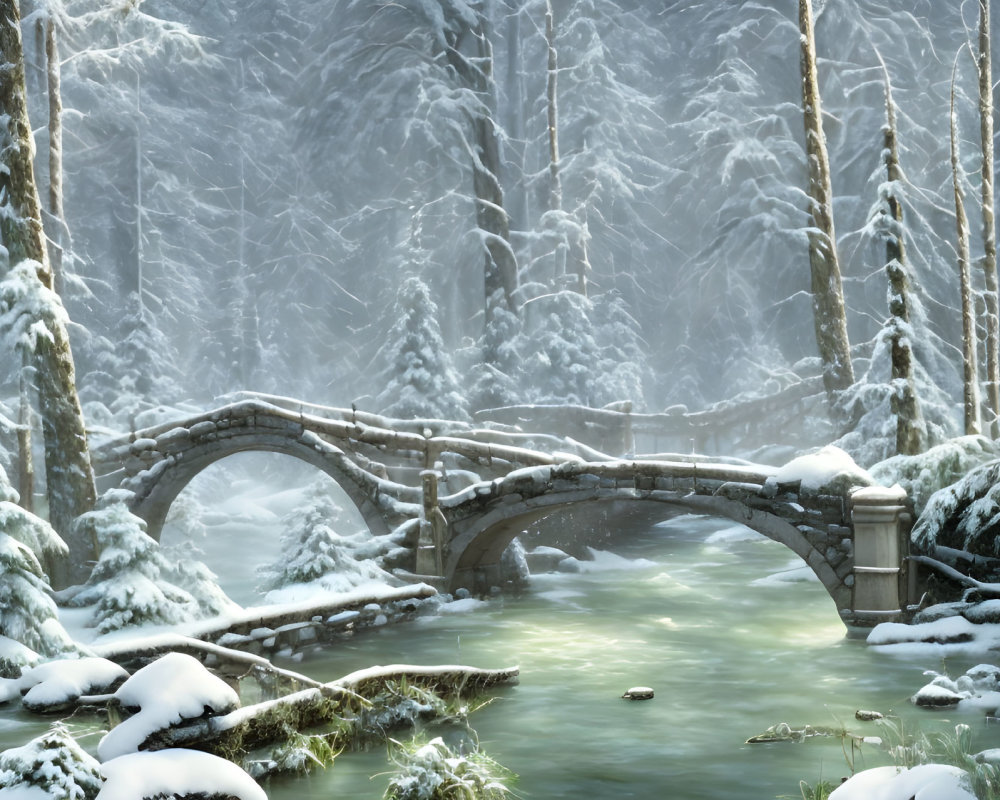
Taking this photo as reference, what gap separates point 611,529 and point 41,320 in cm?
1620

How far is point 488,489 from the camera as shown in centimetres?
2338

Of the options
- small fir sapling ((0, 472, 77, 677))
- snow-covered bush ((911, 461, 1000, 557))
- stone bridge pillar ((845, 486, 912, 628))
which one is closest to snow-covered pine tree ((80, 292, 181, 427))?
small fir sapling ((0, 472, 77, 677))

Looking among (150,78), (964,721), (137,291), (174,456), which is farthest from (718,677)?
(150,78)

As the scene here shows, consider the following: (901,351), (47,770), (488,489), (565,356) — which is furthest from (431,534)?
(47,770)

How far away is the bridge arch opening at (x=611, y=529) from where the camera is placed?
20344 millimetres

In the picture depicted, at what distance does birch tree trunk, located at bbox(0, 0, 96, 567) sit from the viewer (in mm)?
19172

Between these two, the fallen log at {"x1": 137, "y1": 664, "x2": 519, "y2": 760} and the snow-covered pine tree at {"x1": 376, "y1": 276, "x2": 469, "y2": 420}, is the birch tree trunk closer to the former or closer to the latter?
the fallen log at {"x1": 137, "y1": 664, "x2": 519, "y2": 760}

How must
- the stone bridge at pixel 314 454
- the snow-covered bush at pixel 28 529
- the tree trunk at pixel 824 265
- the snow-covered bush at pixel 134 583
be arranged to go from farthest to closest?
the tree trunk at pixel 824 265 → the stone bridge at pixel 314 454 → the snow-covered bush at pixel 134 583 → the snow-covered bush at pixel 28 529

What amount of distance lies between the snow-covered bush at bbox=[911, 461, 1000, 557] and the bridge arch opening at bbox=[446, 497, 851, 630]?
145 centimetres

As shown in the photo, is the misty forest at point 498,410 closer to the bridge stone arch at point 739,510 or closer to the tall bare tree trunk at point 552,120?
the bridge stone arch at point 739,510

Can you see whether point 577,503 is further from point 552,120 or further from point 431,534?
point 552,120

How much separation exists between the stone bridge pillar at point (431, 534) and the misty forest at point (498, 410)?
0.06 metres

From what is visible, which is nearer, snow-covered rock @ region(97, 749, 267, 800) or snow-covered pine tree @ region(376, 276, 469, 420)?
snow-covered rock @ region(97, 749, 267, 800)

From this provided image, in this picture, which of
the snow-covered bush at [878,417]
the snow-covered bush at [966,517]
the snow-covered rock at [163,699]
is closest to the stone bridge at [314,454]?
the snow-covered bush at [878,417]
